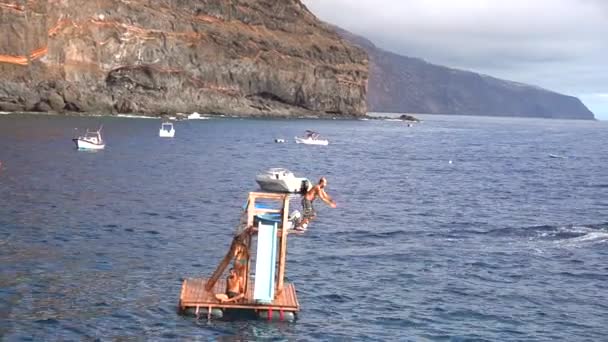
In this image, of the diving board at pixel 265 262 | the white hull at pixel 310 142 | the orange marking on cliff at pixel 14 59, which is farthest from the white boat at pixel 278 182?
the orange marking on cliff at pixel 14 59

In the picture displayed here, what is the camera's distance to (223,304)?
2275 centimetres

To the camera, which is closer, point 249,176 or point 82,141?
point 249,176

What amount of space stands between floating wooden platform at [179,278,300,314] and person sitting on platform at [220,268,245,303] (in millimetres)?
176

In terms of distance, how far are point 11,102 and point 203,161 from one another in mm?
74210

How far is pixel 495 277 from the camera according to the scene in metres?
30.3

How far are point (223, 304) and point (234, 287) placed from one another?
2.04 ft

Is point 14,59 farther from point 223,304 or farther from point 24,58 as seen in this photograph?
point 223,304

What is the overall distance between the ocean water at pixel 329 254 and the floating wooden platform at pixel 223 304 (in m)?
0.48

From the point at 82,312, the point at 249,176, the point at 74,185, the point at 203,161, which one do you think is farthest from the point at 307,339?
the point at 203,161

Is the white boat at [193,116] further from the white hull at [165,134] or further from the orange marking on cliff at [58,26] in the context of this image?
the white hull at [165,134]

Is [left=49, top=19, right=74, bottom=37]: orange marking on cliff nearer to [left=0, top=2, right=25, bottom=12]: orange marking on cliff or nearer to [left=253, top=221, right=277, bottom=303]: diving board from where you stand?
[left=0, top=2, right=25, bottom=12]: orange marking on cliff

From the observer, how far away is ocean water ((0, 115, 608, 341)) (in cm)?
2317

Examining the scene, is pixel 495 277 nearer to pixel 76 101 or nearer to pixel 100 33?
pixel 76 101

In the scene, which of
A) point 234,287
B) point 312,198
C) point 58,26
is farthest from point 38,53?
point 234,287
